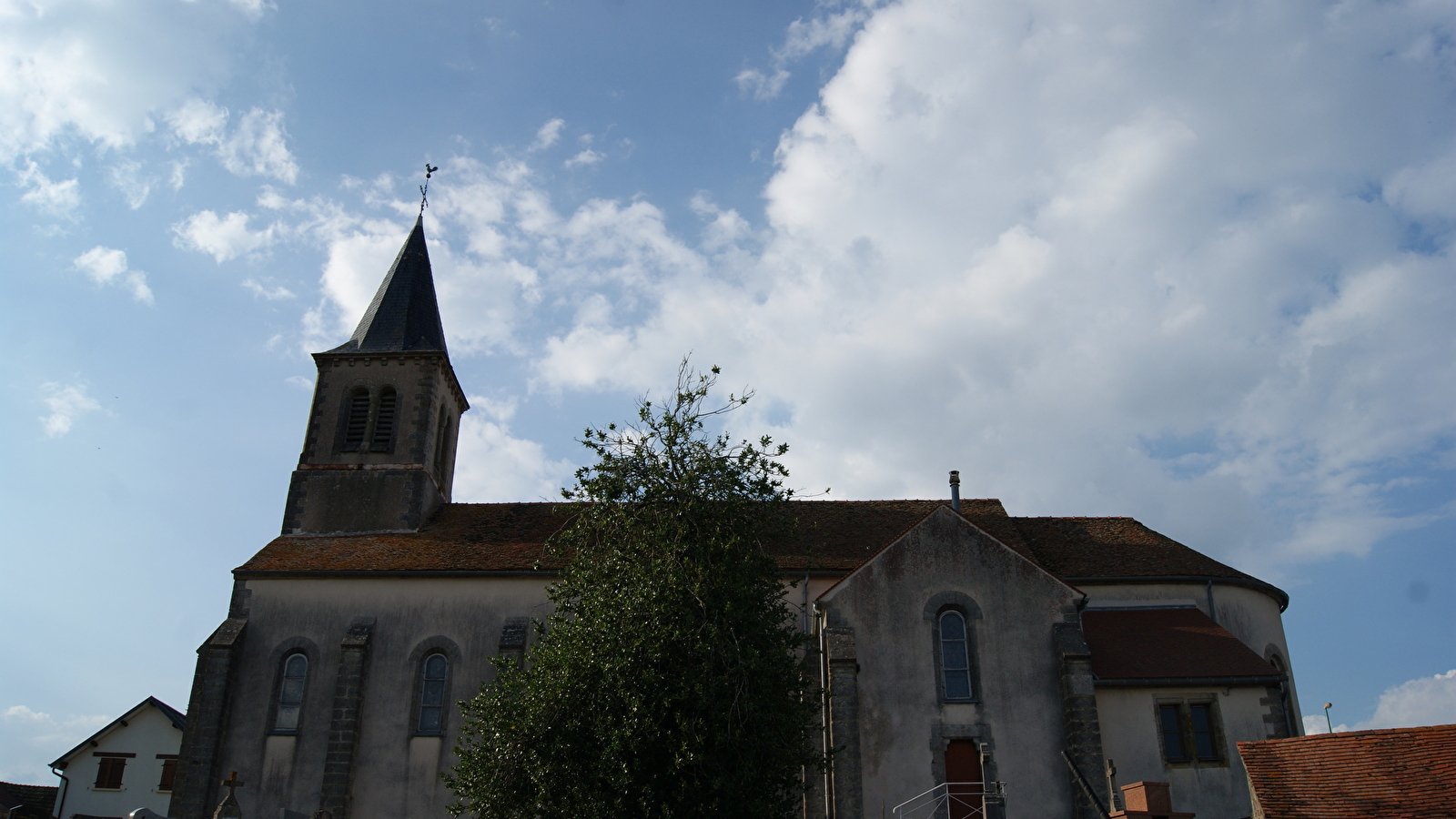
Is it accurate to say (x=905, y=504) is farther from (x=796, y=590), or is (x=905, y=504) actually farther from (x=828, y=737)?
(x=828, y=737)

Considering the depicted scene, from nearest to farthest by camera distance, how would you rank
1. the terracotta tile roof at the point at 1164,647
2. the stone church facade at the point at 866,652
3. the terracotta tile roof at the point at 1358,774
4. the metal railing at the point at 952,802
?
the terracotta tile roof at the point at 1358,774 < the metal railing at the point at 952,802 < the stone church facade at the point at 866,652 < the terracotta tile roof at the point at 1164,647

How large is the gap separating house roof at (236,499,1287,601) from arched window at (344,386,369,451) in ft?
9.86

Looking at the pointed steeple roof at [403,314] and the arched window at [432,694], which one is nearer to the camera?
the arched window at [432,694]

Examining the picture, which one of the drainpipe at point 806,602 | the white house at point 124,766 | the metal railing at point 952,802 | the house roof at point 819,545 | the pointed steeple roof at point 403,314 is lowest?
the metal railing at point 952,802

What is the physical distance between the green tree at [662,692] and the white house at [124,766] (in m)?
18.0

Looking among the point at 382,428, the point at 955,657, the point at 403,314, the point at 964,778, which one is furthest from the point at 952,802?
the point at 403,314

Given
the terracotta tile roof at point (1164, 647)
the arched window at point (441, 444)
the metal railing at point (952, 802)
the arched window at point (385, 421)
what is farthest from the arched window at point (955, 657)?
the arched window at point (385, 421)

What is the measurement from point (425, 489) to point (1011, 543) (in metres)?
15.5

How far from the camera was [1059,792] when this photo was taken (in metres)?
18.9

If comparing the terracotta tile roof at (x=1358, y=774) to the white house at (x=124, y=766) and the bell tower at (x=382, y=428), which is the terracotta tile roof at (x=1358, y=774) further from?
the white house at (x=124, y=766)

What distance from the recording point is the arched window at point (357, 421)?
28234mm

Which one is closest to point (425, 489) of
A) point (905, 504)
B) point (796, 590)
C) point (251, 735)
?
point (251, 735)

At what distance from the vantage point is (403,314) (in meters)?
30.5

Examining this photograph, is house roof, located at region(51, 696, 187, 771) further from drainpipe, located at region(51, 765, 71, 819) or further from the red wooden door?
the red wooden door
